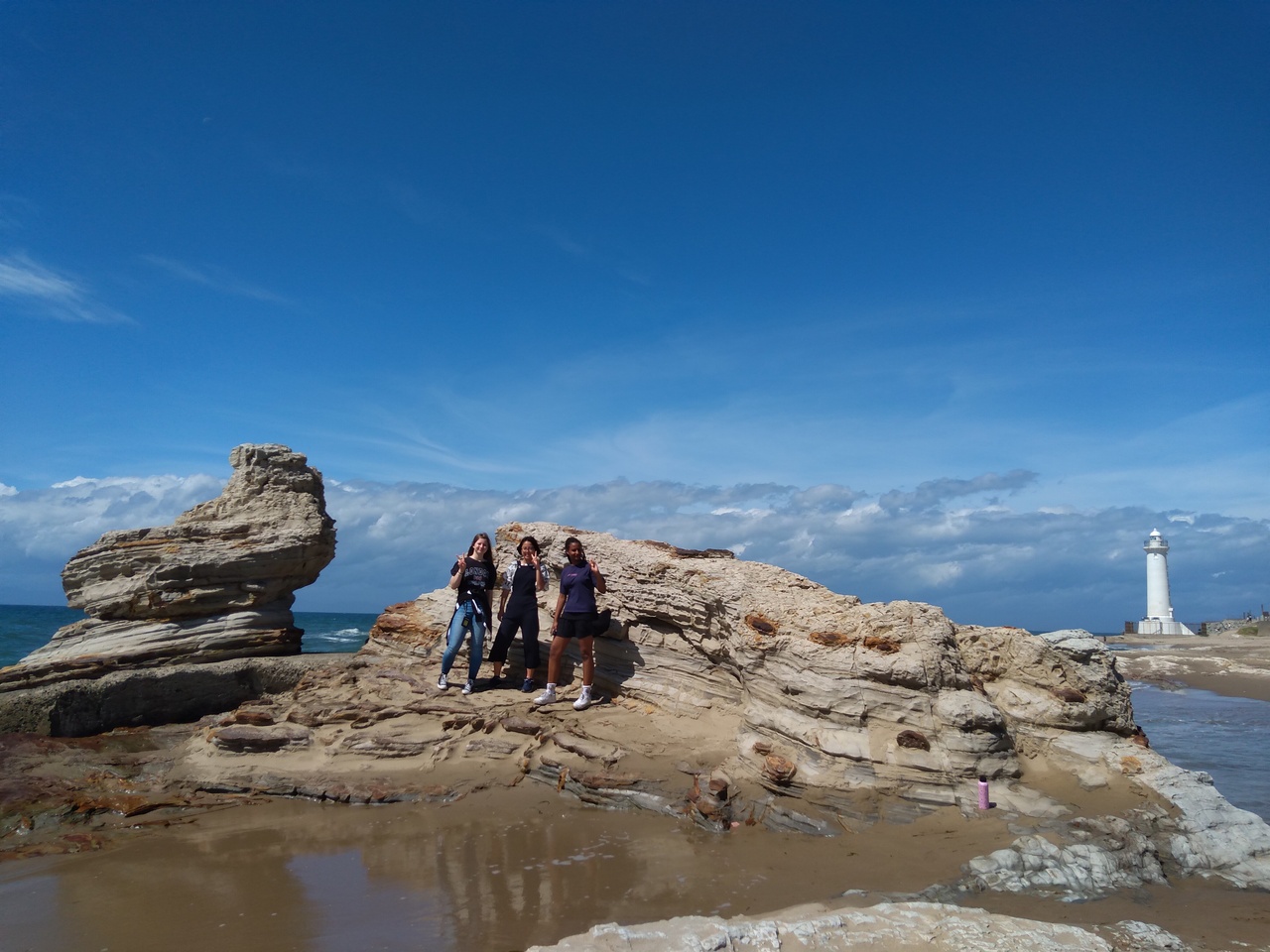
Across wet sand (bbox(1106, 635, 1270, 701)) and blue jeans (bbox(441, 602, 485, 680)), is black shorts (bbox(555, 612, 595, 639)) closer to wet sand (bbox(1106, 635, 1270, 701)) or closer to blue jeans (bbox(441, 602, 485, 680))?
blue jeans (bbox(441, 602, 485, 680))

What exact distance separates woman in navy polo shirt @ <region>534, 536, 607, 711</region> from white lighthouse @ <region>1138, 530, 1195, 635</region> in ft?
193

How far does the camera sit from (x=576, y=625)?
8656 millimetres

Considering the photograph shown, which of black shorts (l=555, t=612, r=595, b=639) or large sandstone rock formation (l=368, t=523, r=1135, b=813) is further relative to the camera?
black shorts (l=555, t=612, r=595, b=639)

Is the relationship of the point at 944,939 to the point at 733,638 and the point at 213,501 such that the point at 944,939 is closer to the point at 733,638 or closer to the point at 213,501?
the point at 733,638

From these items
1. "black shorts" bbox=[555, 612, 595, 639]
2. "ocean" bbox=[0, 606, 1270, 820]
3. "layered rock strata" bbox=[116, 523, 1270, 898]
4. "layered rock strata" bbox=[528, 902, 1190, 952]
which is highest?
"black shorts" bbox=[555, 612, 595, 639]

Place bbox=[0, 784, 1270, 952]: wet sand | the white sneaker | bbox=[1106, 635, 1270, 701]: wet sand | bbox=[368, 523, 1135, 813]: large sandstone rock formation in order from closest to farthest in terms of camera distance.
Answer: bbox=[0, 784, 1270, 952]: wet sand, bbox=[368, 523, 1135, 813]: large sandstone rock formation, the white sneaker, bbox=[1106, 635, 1270, 701]: wet sand

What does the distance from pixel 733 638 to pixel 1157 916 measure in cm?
392

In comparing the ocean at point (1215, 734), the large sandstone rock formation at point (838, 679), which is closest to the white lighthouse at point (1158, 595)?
the ocean at point (1215, 734)

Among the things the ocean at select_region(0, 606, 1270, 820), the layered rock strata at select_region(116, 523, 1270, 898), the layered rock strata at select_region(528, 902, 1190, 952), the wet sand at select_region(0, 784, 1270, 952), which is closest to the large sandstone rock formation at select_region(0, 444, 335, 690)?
the layered rock strata at select_region(116, 523, 1270, 898)

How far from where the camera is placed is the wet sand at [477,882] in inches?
183

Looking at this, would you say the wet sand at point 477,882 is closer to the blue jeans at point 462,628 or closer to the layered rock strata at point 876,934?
the layered rock strata at point 876,934

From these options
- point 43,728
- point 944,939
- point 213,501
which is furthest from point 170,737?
point 944,939

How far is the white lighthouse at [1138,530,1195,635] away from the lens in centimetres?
5453

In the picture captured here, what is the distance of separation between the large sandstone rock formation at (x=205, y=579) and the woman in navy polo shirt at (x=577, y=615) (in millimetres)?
4474
